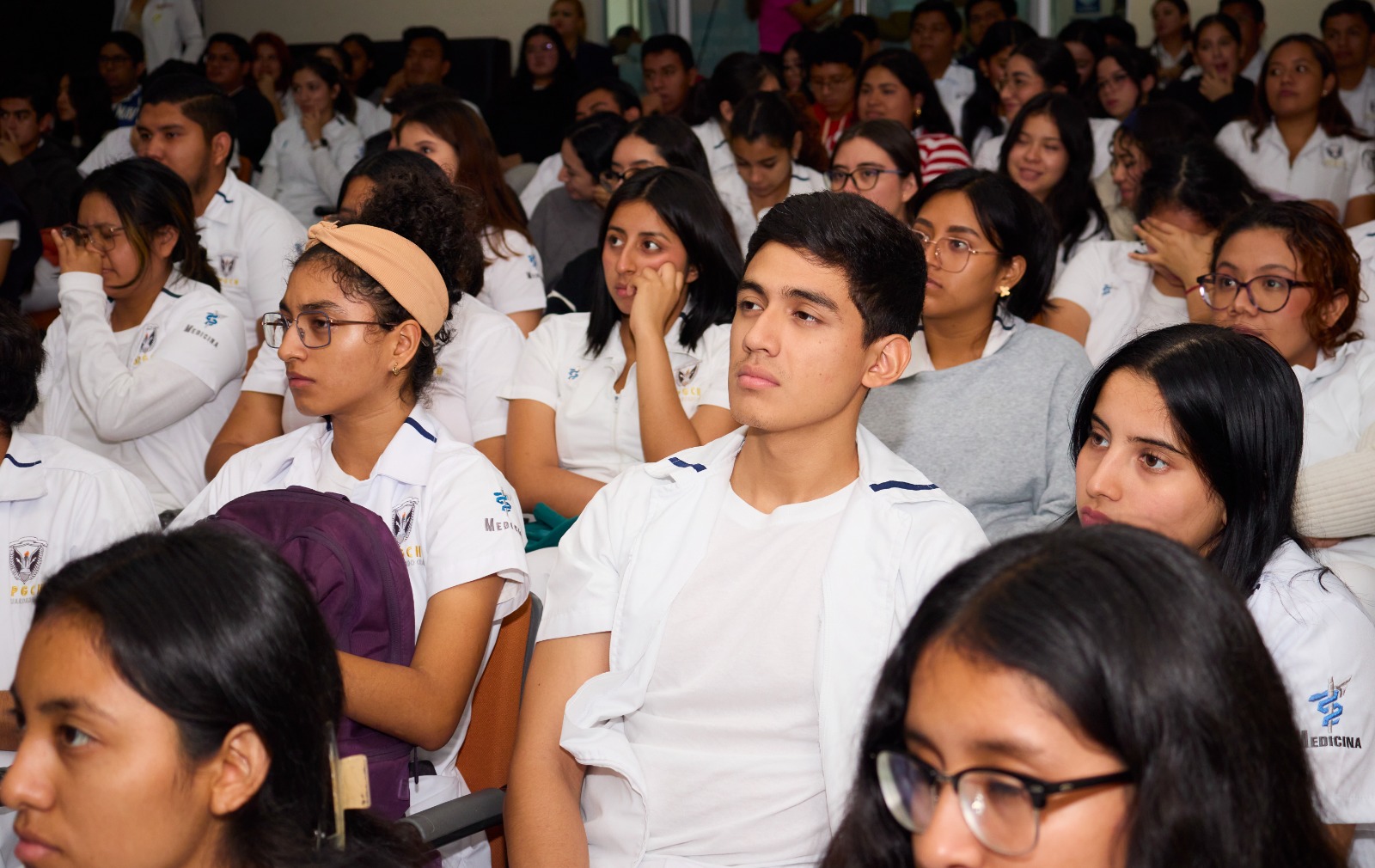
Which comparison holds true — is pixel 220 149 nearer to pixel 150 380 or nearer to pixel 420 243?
pixel 150 380

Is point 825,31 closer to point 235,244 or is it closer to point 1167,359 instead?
point 235,244

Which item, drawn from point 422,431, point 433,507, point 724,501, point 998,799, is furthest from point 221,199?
point 998,799

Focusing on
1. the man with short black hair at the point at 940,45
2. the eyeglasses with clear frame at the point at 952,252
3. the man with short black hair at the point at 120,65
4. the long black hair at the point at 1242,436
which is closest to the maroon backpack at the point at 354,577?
the long black hair at the point at 1242,436

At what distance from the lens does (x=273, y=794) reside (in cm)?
112

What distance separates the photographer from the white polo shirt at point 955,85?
20.7 ft

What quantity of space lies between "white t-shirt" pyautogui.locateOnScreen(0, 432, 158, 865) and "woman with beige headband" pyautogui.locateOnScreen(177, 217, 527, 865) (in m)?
0.13

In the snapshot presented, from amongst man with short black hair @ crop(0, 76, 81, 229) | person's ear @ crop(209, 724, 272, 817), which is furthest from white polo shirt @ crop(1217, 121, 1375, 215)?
man with short black hair @ crop(0, 76, 81, 229)

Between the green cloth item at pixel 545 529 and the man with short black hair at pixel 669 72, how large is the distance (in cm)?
413

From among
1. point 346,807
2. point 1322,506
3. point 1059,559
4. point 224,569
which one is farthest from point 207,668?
point 1322,506

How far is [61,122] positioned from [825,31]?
452 cm

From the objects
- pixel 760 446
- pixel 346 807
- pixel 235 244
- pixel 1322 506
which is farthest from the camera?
pixel 235 244

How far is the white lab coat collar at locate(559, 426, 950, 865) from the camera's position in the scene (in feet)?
4.88

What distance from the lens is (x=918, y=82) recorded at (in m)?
4.99

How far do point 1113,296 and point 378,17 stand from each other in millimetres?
6706
